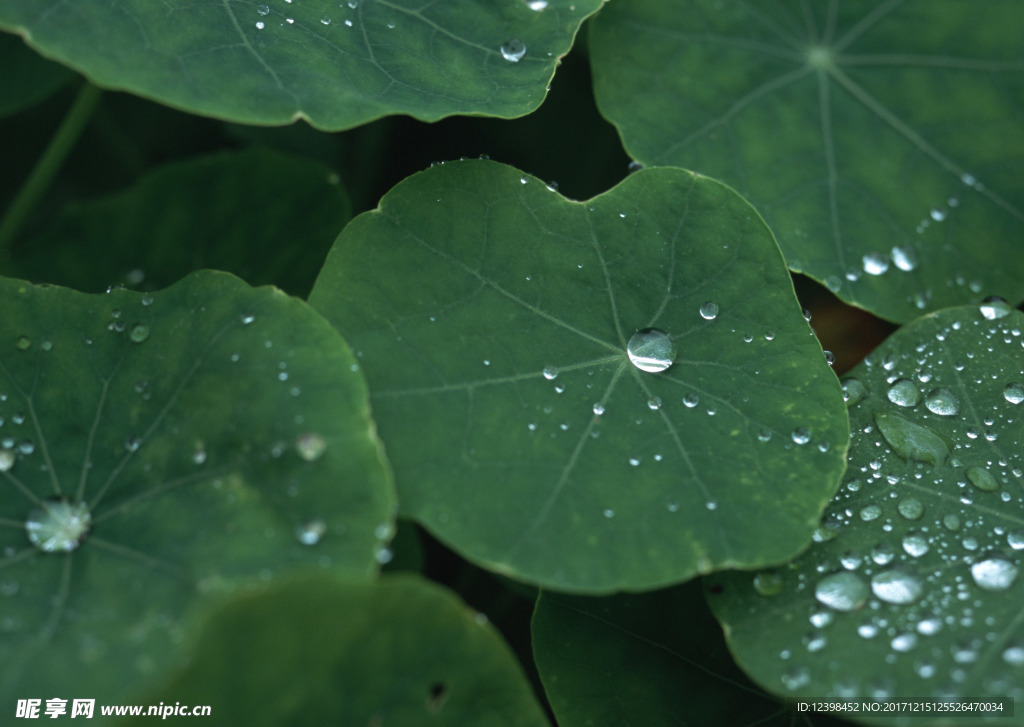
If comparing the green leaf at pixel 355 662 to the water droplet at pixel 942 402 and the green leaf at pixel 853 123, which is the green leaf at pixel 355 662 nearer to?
the water droplet at pixel 942 402

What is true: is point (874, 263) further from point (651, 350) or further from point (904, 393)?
point (651, 350)

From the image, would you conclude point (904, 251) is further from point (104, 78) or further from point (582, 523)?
point (104, 78)

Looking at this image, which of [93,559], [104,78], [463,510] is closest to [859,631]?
[463,510]

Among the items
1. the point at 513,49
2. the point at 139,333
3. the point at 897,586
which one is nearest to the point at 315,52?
the point at 513,49

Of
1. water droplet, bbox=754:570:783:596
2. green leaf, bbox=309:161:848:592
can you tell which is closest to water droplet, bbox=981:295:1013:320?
green leaf, bbox=309:161:848:592

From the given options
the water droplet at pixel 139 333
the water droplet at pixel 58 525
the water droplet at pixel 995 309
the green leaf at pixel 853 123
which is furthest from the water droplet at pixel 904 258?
the water droplet at pixel 58 525

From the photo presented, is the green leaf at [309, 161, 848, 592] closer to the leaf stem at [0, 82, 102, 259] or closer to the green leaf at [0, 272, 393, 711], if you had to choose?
the green leaf at [0, 272, 393, 711]
